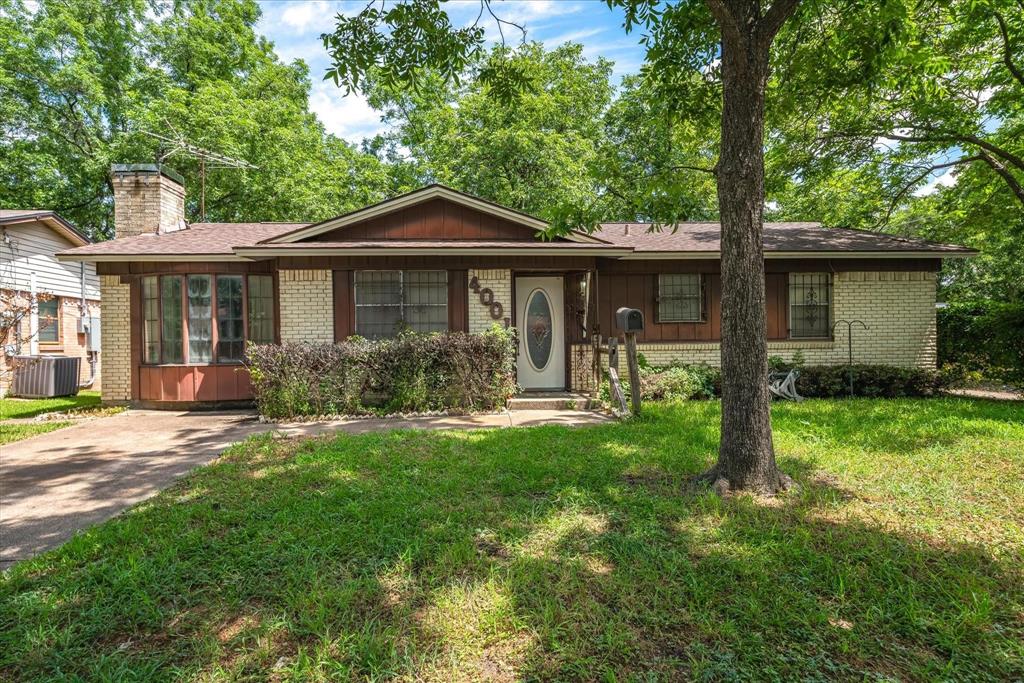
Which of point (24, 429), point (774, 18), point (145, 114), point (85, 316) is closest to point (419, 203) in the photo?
point (774, 18)

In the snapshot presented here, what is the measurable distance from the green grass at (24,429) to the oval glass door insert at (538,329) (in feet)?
26.6

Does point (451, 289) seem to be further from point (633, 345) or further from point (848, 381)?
point (848, 381)

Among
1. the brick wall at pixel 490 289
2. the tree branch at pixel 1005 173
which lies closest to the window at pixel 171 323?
the brick wall at pixel 490 289

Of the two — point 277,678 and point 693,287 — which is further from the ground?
point 693,287

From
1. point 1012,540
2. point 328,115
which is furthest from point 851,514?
point 328,115

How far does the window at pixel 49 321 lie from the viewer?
14.2 meters

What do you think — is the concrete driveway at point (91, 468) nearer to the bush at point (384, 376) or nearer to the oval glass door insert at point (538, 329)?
the bush at point (384, 376)

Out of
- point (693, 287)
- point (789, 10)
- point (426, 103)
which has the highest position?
point (426, 103)

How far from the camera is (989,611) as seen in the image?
2.57m

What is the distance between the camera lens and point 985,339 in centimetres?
1048

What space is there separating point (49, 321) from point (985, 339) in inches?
927

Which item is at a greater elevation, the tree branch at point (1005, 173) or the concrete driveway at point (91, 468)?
the tree branch at point (1005, 173)

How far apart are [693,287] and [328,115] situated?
2406cm

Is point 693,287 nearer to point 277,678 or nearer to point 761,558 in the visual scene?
point 761,558
